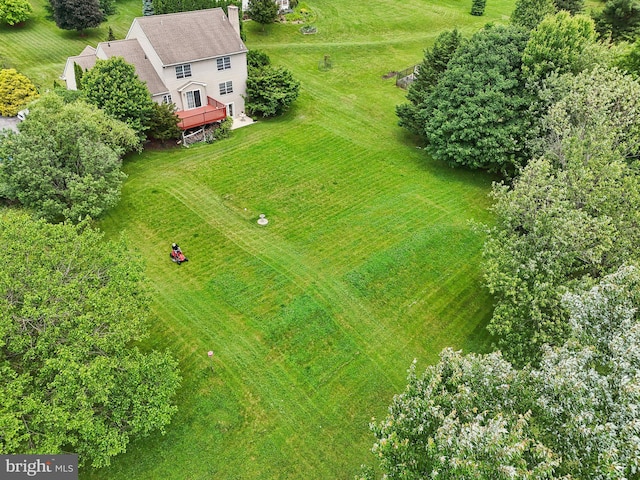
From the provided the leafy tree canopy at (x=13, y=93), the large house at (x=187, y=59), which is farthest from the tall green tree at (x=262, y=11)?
the leafy tree canopy at (x=13, y=93)

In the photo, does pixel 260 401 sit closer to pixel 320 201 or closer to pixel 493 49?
pixel 320 201

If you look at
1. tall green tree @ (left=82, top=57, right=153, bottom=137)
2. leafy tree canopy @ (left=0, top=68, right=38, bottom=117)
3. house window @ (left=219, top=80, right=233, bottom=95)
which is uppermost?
tall green tree @ (left=82, top=57, right=153, bottom=137)

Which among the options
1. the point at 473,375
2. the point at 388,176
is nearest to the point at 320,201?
the point at 388,176

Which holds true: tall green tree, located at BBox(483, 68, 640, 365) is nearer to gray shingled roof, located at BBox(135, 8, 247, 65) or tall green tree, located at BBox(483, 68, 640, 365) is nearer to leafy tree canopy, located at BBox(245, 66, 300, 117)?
leafy tree canopy, located at BBox(245, 66, 300, 117)

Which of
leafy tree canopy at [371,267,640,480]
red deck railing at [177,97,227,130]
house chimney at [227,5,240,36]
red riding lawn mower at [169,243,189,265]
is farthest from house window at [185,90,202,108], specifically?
leafy tree canopy at [371,267,640,480]

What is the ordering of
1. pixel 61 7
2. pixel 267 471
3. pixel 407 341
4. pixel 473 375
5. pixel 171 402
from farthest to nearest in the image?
pixel 61 7
pixel 407 341
pixel 171 402
pixel 267 471
pixel 473 375

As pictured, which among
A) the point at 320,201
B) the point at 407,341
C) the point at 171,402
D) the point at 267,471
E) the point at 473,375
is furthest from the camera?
the point at 320,201
